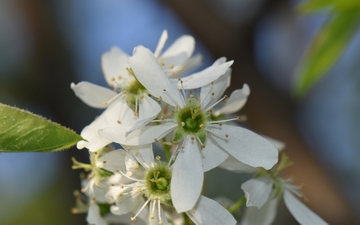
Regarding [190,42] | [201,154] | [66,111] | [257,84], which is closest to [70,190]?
[66,111]

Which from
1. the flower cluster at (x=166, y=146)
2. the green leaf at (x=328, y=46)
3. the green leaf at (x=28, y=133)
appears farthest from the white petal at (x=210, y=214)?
the green leaf at (x=328, y=46)

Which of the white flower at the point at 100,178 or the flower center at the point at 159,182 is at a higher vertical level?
the white flower at the point at 100,178

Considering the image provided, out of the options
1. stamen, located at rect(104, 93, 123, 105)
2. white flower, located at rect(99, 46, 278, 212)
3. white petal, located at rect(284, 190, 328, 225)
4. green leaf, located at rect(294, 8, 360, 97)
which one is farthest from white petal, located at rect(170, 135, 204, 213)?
green leaf, located at rect(294, 8, 360, 97)

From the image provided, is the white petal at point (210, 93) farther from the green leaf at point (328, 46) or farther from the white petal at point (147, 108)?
the green leaf at point (328, 46)

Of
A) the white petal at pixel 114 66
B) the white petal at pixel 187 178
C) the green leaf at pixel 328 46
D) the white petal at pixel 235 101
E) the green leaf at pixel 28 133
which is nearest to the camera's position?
the green leaf at pixel 28 133

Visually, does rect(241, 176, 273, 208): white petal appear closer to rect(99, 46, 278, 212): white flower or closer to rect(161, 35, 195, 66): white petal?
rect(99, 46, 278, 212): white flower
